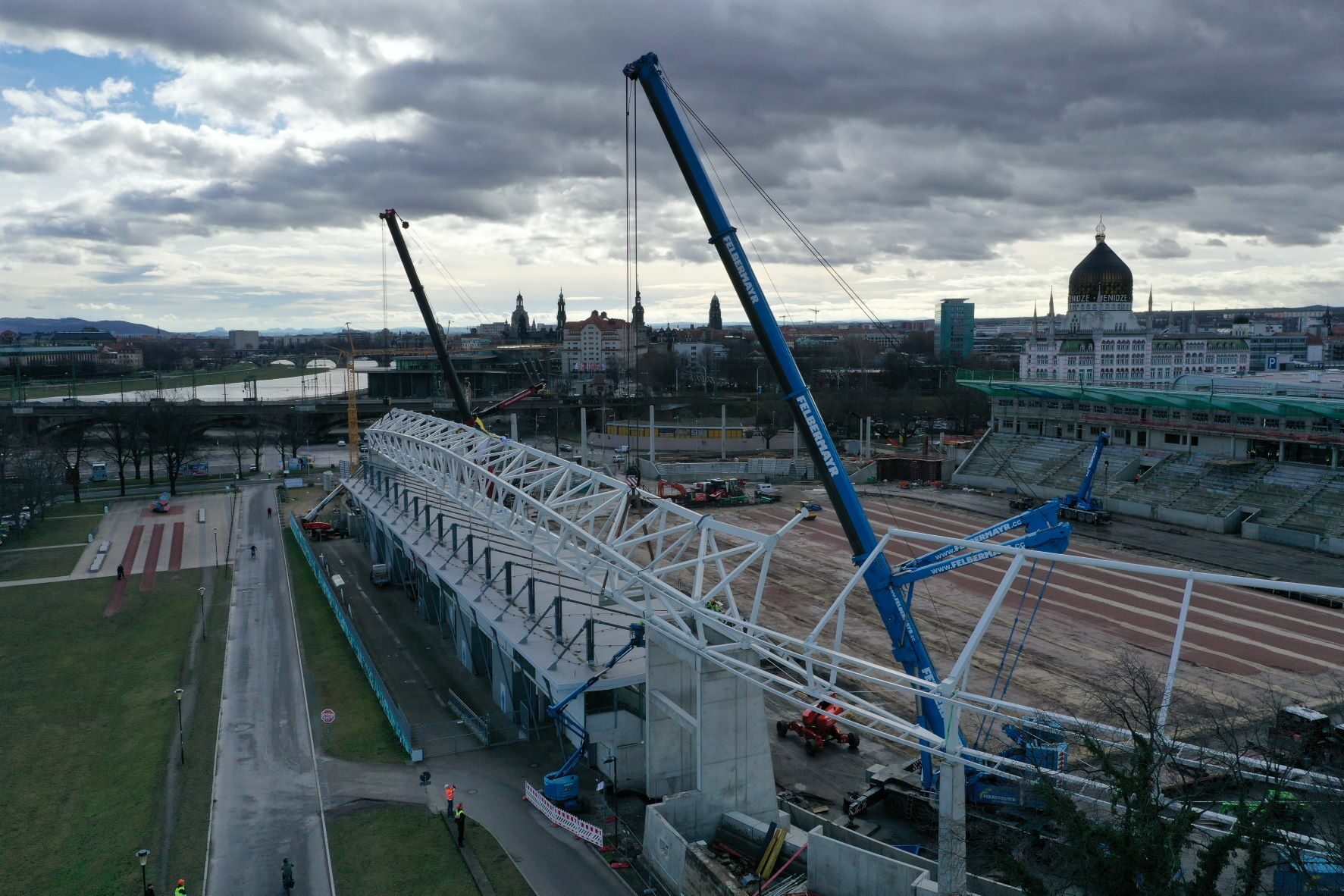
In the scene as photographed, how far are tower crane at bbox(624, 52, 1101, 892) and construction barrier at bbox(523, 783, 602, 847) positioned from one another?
7524 millimetres

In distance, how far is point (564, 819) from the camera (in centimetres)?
1992

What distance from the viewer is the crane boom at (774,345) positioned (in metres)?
20.3

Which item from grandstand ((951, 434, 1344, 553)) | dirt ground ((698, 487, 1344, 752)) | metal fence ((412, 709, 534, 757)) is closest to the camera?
metal fence ((412, 709, 534, 757))

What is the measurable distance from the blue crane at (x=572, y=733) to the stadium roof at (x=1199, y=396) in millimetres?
44905

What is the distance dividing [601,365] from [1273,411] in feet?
499

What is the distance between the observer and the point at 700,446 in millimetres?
87438

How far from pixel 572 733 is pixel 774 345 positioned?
11.1m

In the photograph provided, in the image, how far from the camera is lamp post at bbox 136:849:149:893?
17234mm

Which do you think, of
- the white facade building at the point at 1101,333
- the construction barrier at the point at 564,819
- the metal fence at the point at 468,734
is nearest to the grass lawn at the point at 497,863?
the construction barrier at the point at 564,819

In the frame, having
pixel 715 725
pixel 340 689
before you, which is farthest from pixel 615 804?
pixel 340 689

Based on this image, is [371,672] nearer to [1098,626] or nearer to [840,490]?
[840,490]

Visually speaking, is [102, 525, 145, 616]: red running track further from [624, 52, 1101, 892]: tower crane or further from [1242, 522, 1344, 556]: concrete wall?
[1242, 522, 1344, 556]: concrete wall

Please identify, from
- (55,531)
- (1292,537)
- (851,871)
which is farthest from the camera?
(55,531)

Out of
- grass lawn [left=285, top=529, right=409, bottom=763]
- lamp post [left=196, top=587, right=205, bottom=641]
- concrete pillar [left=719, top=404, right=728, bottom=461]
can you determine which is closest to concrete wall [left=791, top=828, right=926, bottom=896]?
grass lawn [left=285, top=529, right=409, bottom=763]
